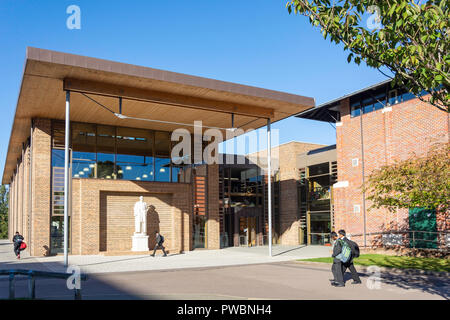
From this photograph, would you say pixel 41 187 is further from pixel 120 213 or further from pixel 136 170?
pixel 136 170

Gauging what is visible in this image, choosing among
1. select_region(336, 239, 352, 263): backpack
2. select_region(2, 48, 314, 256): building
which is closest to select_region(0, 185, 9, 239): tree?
select_region(2, 48, 314, 256): building

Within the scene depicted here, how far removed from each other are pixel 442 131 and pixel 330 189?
32.3 ft

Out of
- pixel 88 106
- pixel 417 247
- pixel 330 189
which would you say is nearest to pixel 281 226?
pixel 330 189

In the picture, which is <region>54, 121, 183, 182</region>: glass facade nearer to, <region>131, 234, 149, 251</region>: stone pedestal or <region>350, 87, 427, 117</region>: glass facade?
<region>131, 234, 149, 251</region>: stone pedestal

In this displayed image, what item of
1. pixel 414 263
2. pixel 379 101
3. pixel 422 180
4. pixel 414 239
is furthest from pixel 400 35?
pixel 379 101

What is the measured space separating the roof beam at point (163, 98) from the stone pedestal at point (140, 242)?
26.7 ft

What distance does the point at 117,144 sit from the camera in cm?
2625

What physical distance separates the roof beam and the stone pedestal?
26.7 ft

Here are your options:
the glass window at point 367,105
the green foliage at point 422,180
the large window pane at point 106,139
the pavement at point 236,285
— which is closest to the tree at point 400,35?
the pavement at point 236,285

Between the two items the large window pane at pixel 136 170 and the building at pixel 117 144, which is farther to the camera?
the large window pane at pixel 136 170

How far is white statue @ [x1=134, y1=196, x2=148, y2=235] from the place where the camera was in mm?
24891

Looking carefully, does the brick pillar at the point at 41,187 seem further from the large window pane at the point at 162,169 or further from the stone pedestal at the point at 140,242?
the large window pane at the point at 162,169

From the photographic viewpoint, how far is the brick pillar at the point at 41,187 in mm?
23094

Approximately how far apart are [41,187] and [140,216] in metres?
5.36
